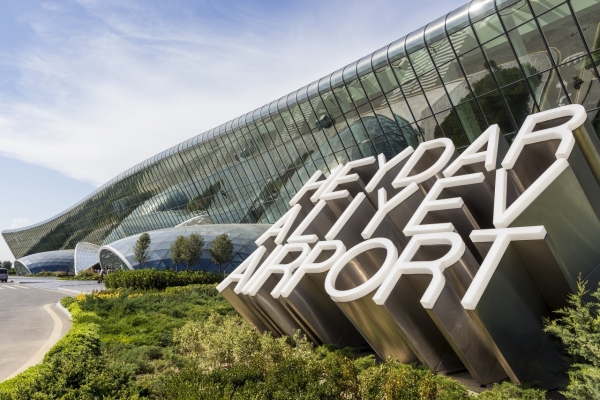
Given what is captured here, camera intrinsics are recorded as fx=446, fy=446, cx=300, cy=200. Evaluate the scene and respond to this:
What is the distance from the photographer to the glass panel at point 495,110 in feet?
66.7

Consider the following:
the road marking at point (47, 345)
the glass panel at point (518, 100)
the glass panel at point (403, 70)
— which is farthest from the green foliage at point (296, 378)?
the glass panel at point (403, 70)

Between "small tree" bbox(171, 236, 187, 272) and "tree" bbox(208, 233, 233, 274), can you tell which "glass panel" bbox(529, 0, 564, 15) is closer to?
"tree" bbox(208, 233, 233, 274)

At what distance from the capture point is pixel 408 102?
24062 millimetres

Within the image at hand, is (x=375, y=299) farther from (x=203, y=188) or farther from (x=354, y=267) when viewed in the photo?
(x=203, y=188)

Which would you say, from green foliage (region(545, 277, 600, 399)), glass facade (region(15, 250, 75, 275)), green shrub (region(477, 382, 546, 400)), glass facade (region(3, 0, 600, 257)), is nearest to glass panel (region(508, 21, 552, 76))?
glass facade (region(3, 0, 600, 257))

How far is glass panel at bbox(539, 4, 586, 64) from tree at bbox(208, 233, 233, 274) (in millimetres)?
23692

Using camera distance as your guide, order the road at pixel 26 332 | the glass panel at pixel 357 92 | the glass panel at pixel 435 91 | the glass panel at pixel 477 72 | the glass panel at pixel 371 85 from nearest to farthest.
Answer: the road at pixel 26 332, the glass panel at pixel 477 72, the glass panel at pixel 435 91, the glass panel at pixel 371 85, the glass panel at pixel 357 92

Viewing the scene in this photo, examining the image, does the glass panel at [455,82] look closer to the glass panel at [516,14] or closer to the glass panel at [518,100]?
the glass panel at [518,100]

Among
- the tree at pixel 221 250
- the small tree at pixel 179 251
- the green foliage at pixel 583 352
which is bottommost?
the tree at pixel 221 250

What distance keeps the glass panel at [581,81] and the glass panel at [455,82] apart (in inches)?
169

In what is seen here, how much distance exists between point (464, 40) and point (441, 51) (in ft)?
4.14

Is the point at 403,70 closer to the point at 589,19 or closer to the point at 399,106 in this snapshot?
the point at 399,106

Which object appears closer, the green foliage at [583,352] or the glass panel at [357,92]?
the green foliage at [583,352]

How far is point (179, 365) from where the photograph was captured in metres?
10.9
